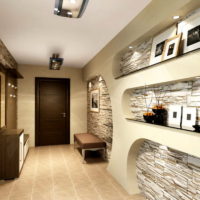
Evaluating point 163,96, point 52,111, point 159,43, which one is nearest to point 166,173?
point 163,96

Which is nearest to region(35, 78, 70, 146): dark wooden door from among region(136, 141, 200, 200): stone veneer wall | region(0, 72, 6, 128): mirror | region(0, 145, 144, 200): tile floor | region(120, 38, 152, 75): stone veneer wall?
region(0, 145, 144, 200): tile floor

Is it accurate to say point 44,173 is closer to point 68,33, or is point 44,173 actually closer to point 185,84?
point 68,33

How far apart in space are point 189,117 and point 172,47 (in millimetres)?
796

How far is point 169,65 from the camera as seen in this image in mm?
1879

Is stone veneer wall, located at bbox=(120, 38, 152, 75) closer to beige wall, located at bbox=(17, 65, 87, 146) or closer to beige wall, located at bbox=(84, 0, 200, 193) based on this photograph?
beige wall, located at bbox=(84, 0, 200, 193)

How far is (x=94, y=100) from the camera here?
532cm

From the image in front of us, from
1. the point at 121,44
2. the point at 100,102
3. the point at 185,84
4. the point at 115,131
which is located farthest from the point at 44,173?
the point at 185,84

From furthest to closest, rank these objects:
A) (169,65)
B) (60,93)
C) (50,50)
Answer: (60,93) → (50,50) → (169,65)

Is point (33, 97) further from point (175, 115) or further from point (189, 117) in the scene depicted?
point (189, 117)

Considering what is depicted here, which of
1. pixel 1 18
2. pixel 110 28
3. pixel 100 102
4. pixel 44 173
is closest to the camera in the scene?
pixel 1 18

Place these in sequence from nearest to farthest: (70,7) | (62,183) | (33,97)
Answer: (70,7) < (62,183) < (33,97)

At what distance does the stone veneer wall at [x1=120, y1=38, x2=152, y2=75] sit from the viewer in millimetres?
2643

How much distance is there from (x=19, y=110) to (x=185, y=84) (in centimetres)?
508

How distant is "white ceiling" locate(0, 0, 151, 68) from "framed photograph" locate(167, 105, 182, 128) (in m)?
1.31
